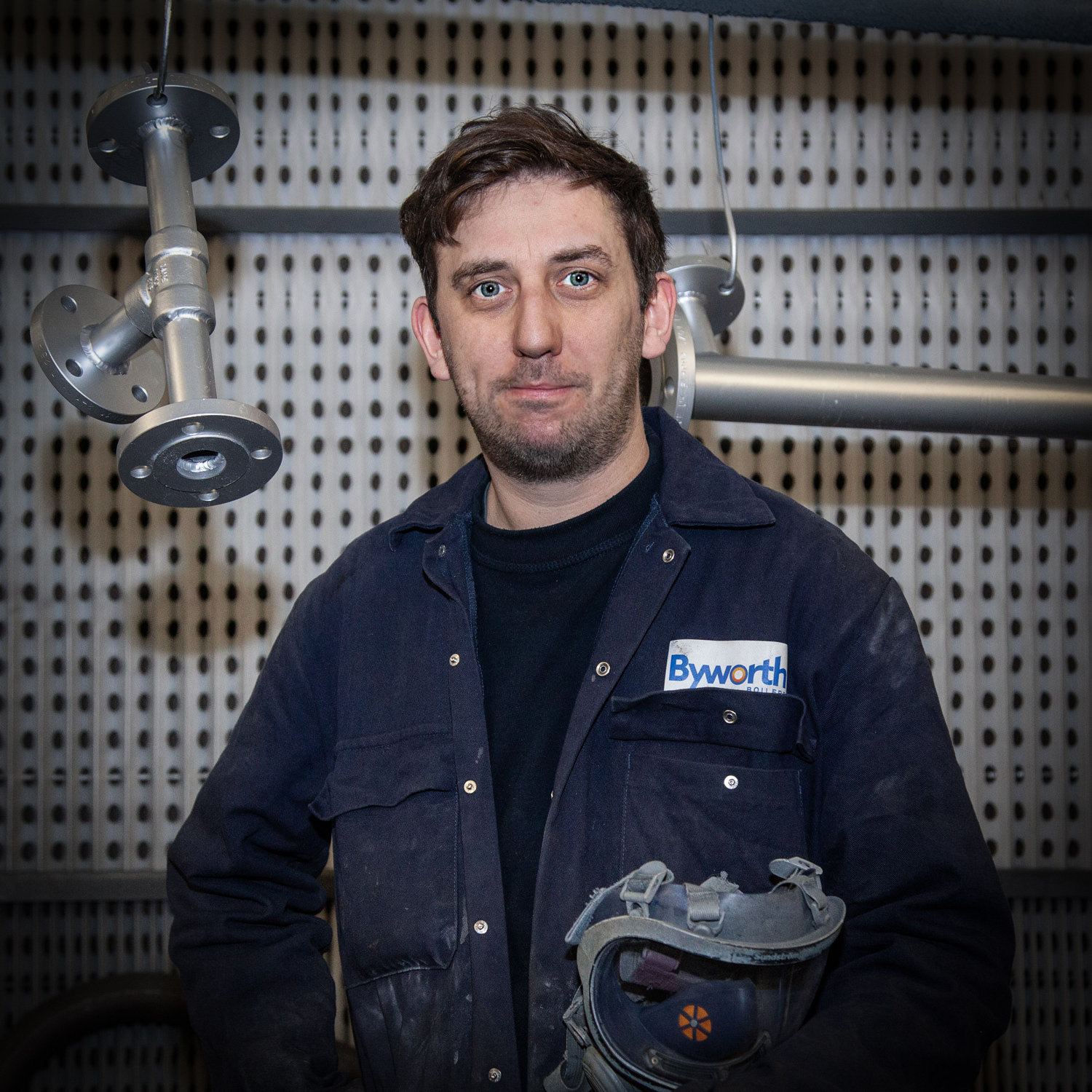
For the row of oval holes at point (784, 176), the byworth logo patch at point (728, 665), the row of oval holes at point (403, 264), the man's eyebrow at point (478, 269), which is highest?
the row of oval holes at point (784, 176)

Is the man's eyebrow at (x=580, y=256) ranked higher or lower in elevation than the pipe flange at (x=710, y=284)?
lower

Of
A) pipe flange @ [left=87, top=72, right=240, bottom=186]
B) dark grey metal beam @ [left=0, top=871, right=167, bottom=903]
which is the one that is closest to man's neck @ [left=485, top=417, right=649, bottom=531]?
pipe flange @ [left=87, top=72, right=240, bottom=186]

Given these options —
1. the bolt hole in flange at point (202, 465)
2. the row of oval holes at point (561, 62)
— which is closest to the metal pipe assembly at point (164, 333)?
the bolt hole in flange at point (202, 465)

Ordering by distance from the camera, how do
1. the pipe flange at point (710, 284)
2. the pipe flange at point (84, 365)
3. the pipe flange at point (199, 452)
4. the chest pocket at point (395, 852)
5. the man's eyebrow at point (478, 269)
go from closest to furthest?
1. the pipe flange at point (199, 452)
2. the pipe flange at point (84, 365)
3. the chest pocket at point (395, 852)
4. the man's eyebrow at point (478, 269)
5. the pipe flange at point (710, 284)

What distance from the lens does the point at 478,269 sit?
183 cm

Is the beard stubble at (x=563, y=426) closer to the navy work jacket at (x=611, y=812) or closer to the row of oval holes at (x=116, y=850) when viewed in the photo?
the navy work jacket at (x=611, y=812)

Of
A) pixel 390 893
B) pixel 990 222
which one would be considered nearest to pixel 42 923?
pixel 390 893

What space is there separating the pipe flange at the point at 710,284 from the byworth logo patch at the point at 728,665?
0.83 metres

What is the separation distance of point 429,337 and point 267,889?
1153mm

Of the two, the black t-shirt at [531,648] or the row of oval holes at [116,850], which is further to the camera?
the row of oval holes at [116,850]

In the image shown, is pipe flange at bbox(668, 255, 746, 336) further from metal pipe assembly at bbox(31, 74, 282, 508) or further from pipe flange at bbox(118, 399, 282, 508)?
pipe flange at bbox(118, 399, 282, 508)

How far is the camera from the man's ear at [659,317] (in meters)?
2.02

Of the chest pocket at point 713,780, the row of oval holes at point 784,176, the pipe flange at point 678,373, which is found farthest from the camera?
the row of oval holes at point 784,176

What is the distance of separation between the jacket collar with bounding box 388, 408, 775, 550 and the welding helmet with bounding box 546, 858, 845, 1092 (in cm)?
64
